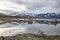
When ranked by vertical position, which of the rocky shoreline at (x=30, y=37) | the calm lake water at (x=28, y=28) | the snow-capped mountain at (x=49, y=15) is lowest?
the rocky shoreline at (x=30, y=37)

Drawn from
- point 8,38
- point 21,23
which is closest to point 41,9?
point 21,23

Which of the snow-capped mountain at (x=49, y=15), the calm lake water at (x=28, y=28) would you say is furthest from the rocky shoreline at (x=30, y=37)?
the snow-capped mountain at (x=49, y=15)

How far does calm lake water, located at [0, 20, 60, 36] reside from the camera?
177 cm

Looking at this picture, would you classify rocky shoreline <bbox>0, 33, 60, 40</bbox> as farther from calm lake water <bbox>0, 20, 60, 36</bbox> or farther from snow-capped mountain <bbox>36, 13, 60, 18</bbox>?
snow-capped mountain <bbox>36, 13, 60, 18</bbox>

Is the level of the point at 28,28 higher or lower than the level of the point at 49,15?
lower

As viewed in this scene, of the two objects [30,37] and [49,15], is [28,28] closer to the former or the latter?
[30,37]

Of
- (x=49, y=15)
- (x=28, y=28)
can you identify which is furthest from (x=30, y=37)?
(x=49, y=15)

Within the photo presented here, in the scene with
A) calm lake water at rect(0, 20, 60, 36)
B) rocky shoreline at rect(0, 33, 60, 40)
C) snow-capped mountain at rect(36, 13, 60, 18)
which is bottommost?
rocky shoreline at rect(0, 33, 60, 40)

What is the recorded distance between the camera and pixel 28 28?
5.84ft

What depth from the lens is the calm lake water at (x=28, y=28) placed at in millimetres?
1770

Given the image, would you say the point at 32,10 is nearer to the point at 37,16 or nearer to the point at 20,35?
the point at 37,16

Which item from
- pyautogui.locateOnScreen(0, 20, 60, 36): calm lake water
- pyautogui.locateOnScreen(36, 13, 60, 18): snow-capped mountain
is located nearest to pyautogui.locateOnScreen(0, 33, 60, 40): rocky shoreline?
pyautogui.locateOnScreen(0, 20, 60, 36): calm lake water

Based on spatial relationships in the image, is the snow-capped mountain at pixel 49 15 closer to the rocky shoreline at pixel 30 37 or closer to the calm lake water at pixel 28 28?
the calm lake water at pixel 28 28

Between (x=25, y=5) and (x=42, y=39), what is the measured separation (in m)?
0.54
